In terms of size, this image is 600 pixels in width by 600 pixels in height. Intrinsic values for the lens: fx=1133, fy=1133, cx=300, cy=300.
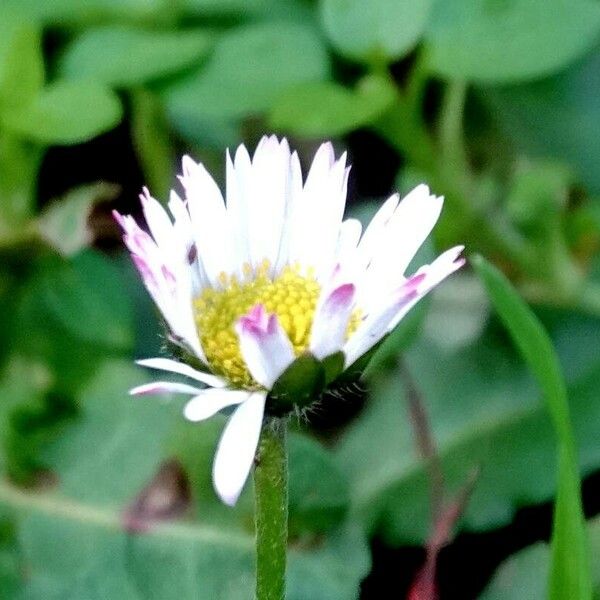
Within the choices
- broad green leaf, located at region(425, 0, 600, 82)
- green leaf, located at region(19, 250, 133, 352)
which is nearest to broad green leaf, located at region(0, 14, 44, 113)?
green leaf, located at region(19, 250, 133, 352)

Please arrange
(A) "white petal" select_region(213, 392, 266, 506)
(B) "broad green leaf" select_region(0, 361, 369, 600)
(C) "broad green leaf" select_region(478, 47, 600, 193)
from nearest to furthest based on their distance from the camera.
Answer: (A) "white petal" select_region(213, 392, 266, 506)
(B) "broad green leaf" select_region(0, 361, 369, 600)
(C) "broad green leaf" select_region(478, 47, 600, 193)

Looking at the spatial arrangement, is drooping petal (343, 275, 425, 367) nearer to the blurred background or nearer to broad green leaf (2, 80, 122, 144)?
the blurred background

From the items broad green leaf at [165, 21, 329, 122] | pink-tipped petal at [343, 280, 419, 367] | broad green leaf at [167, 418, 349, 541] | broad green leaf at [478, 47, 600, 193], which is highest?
broad green leaf at [165, 21, 329, 122]

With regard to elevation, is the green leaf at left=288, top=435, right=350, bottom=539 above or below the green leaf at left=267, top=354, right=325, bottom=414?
below

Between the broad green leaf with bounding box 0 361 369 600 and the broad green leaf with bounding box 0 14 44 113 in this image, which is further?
the broad green leaf with bounding box 0 14 44 113

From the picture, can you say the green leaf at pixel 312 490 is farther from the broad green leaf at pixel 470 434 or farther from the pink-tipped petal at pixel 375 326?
the pink-tipped petal at pixel 375 326

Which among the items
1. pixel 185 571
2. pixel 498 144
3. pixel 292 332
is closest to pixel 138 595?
pixel 185 571

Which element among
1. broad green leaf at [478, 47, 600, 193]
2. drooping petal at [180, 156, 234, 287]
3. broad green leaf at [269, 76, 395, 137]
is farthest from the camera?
broad green leaf at [478, 47, 600, 193]
